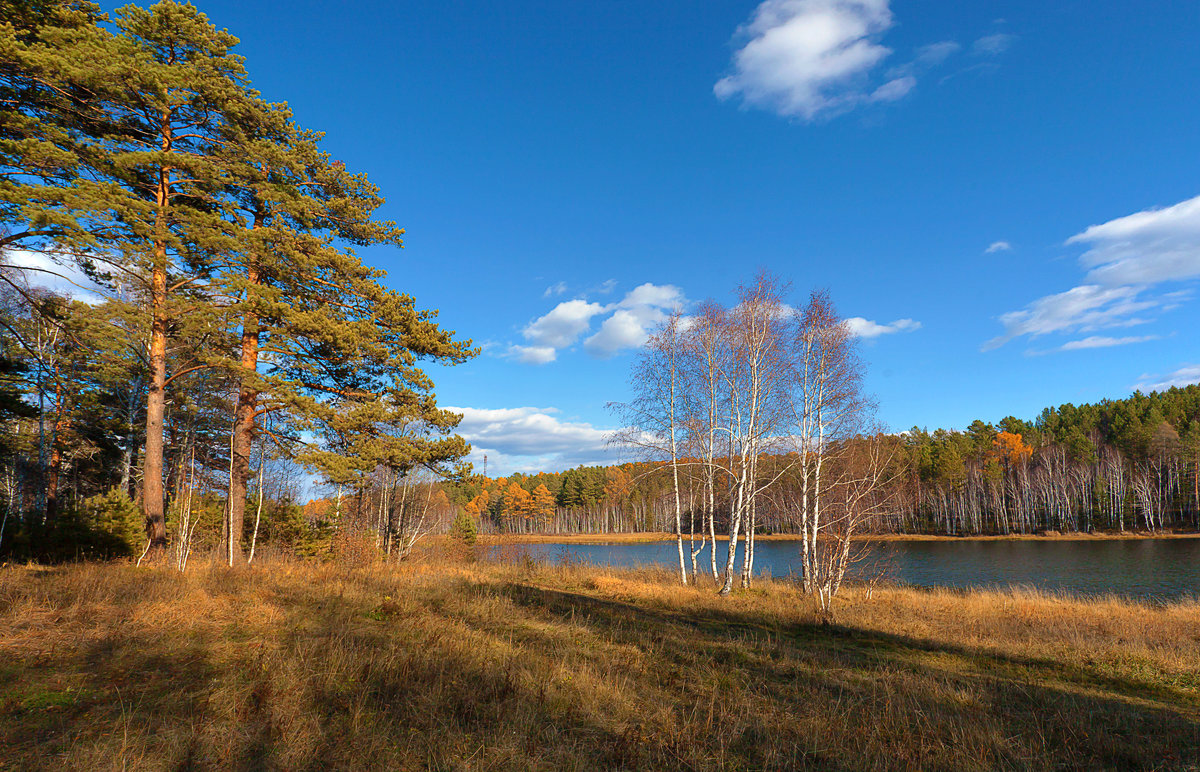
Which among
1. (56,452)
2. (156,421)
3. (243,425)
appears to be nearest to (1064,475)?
(243,425)

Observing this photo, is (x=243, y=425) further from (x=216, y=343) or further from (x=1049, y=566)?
(x=1049, y=566)

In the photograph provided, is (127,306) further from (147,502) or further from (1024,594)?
(1024,594)

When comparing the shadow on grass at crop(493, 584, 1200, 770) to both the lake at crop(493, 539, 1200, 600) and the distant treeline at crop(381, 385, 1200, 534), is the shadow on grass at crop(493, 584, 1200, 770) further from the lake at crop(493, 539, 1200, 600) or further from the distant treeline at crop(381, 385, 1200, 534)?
the distant treeline at crop(381, 385, 1200, 534)

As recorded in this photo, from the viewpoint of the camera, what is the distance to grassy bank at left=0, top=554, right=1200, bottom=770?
4.38 meters

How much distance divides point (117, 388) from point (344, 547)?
13366mm

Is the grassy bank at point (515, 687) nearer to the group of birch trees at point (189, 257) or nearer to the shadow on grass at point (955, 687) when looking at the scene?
the shadow on grass at point (955, 687)

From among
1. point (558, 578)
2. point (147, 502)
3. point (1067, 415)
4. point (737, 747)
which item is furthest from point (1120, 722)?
point (1067, 415)

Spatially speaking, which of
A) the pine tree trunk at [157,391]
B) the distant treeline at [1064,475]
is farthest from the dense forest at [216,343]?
the distant treeline at [1064,475]

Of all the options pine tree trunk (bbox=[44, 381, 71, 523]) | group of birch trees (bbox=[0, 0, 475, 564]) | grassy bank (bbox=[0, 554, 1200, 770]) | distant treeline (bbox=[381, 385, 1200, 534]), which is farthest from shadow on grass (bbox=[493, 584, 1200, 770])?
distant treeline (bbox=[381, 385, 1200, 534])

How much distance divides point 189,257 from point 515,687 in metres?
13.3

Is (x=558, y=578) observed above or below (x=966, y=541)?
above

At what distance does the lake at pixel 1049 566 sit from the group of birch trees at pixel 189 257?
1097 cm

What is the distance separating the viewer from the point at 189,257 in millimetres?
13078

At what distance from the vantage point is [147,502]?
12562mm
